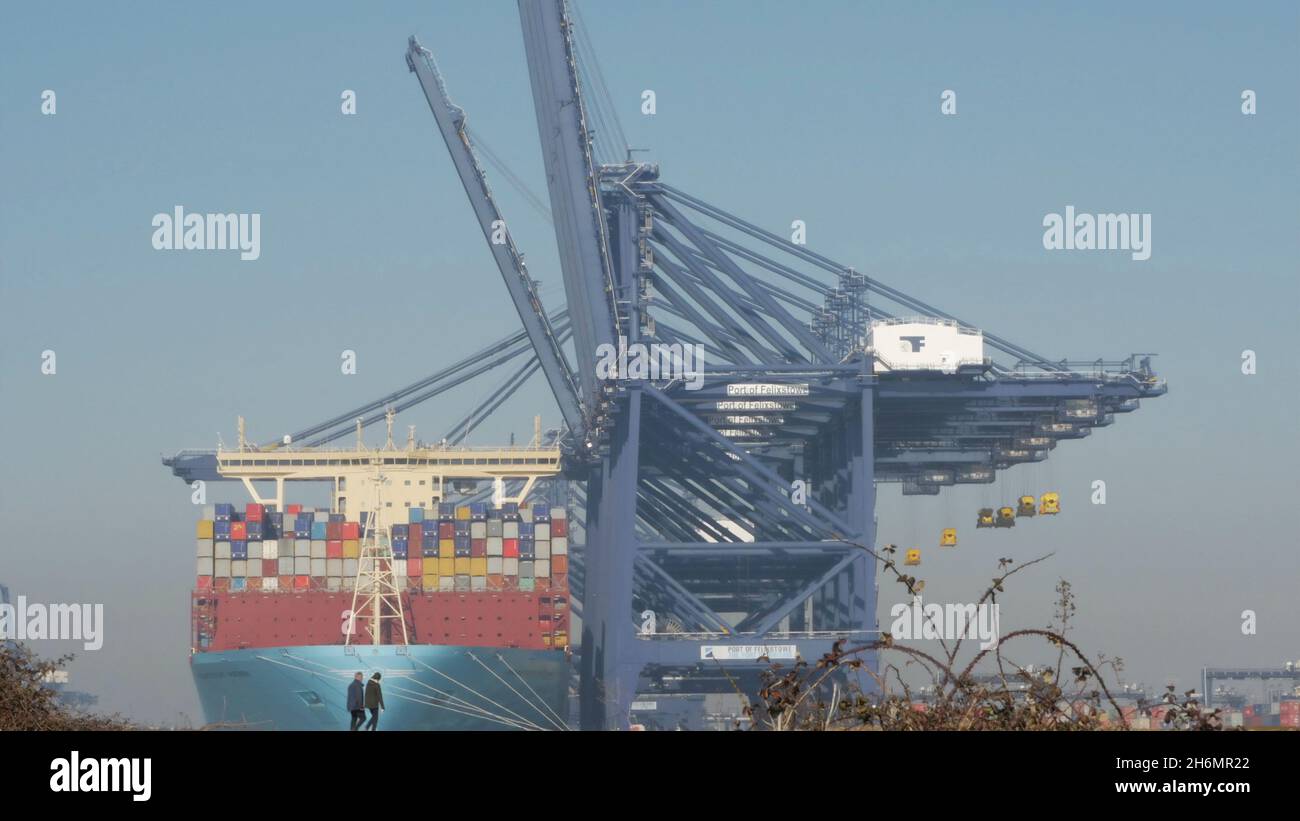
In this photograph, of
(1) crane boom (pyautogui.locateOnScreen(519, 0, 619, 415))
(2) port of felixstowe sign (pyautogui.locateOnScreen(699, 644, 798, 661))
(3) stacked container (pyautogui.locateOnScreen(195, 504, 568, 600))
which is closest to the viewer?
(2) port of felixstowe sign (pyautogui.locateOnScreen(699, 644, 798, 661))

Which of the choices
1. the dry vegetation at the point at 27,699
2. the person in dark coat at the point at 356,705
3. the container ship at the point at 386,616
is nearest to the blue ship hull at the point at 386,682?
the container ship at the point at 386,616

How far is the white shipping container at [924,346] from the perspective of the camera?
60594 millimetres

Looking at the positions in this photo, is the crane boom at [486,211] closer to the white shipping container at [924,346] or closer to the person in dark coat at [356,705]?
the white shipping container at [924,346]

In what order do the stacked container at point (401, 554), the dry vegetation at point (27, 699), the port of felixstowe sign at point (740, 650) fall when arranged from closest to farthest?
1. the dry vegetation at point (27, 699)
2. the port of felixstowe sign at point (740, 650)
3. the stacked container at point (401, 554)

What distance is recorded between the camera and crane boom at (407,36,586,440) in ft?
236

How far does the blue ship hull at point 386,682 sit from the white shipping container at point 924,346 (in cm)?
1658

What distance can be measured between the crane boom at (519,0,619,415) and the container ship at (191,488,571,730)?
760cm

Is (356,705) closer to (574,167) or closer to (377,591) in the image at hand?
(574,167)

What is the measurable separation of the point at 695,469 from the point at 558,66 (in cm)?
1663

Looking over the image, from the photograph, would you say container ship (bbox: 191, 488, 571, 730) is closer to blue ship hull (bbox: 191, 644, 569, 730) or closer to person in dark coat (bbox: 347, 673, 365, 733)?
blue ship hull (bbox: 191, 644, 569, 730)

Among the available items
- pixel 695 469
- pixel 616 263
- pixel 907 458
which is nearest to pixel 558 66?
pixel 616 263

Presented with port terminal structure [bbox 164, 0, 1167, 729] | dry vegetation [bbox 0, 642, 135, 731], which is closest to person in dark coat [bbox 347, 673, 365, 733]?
dry vegetation [bbox 0, 642, 135, 731]
